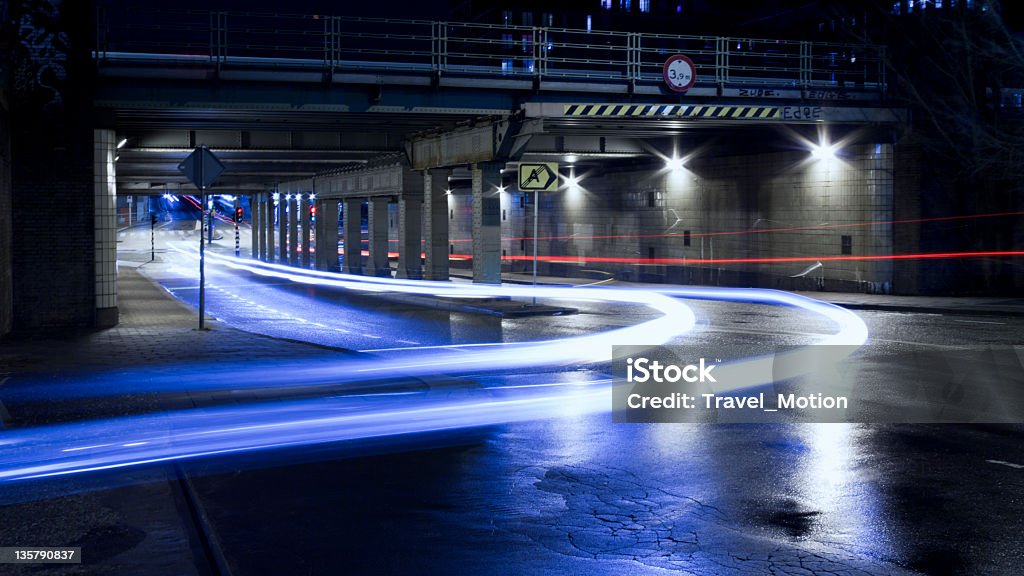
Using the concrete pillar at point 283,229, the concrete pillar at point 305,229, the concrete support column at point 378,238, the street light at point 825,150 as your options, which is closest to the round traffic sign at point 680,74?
the street light at point 825,150

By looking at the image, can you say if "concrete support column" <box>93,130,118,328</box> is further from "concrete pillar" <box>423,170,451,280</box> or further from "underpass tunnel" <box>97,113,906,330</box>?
"concrete pillar" <box>423,170,451,280</box>

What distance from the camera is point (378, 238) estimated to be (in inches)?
1911

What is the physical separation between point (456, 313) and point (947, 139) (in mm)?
14173

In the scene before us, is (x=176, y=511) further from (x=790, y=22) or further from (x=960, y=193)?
(x=790, y=22)

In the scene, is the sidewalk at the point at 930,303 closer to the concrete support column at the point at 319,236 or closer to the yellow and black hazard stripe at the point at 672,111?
the yellow and black hazard stripe at the point at 672,111

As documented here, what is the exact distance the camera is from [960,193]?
100 ft

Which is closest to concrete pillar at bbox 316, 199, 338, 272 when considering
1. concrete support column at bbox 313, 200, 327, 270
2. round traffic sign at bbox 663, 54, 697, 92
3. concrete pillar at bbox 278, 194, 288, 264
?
concrete support column at bbox 313, 200, 327, 270

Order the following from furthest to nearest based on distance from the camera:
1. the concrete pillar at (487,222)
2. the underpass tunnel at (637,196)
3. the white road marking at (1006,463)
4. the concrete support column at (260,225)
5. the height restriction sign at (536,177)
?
1. the concrete support column at (260,225)
2. the underpass tunnel at (637,196)
3. the concrete pillar at (487,222)
4. the height restriction sign at (536,177)
5. the white road marking at (1006,463)

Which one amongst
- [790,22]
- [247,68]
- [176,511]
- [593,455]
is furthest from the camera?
[790,22]

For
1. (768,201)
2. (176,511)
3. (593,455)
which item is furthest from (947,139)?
(176,511)

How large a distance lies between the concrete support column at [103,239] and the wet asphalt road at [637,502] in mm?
13706

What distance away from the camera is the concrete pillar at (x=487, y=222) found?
30.3 meters

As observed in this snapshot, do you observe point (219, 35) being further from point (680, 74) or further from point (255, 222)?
point (255, 222)

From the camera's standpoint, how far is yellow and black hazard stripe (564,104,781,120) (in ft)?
91.1
